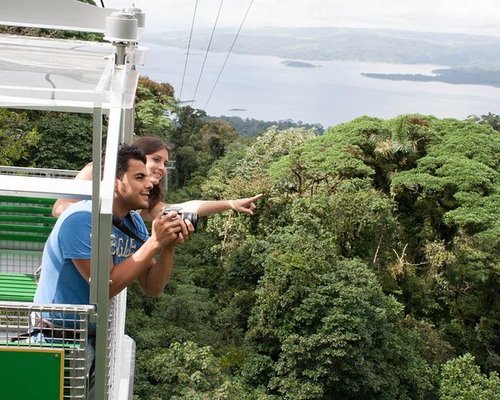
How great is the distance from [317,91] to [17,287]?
116 m

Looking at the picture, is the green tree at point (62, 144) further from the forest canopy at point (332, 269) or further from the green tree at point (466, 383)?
the green tree at point (466, 383)

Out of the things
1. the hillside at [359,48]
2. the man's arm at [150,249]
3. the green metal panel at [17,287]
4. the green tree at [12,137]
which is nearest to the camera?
the man's arm at [150,249]

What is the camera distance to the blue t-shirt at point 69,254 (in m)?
2.42

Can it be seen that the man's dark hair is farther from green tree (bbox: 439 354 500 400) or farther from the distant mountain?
the distant mountain

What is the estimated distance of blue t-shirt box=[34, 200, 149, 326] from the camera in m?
2.42

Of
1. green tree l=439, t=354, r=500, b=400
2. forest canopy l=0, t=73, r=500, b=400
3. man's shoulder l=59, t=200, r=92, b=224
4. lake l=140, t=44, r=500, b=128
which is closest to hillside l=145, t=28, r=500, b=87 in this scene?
lake l=140, t=44, r=500, b=128

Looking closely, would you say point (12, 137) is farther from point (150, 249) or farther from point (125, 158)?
point (150, 249)

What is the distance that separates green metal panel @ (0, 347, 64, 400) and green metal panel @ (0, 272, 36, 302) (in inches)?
39.8

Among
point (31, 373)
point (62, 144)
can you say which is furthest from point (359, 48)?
point (31, 373)

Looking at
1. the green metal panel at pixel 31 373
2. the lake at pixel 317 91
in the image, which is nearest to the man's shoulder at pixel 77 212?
the green metal panel at pixel 31 373

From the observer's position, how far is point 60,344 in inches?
86.6

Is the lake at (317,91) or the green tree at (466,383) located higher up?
the green tree at (466,383)

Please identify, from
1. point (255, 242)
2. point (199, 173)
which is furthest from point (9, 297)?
point (199, 173)

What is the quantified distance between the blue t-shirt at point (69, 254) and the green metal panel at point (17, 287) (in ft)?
2.05
